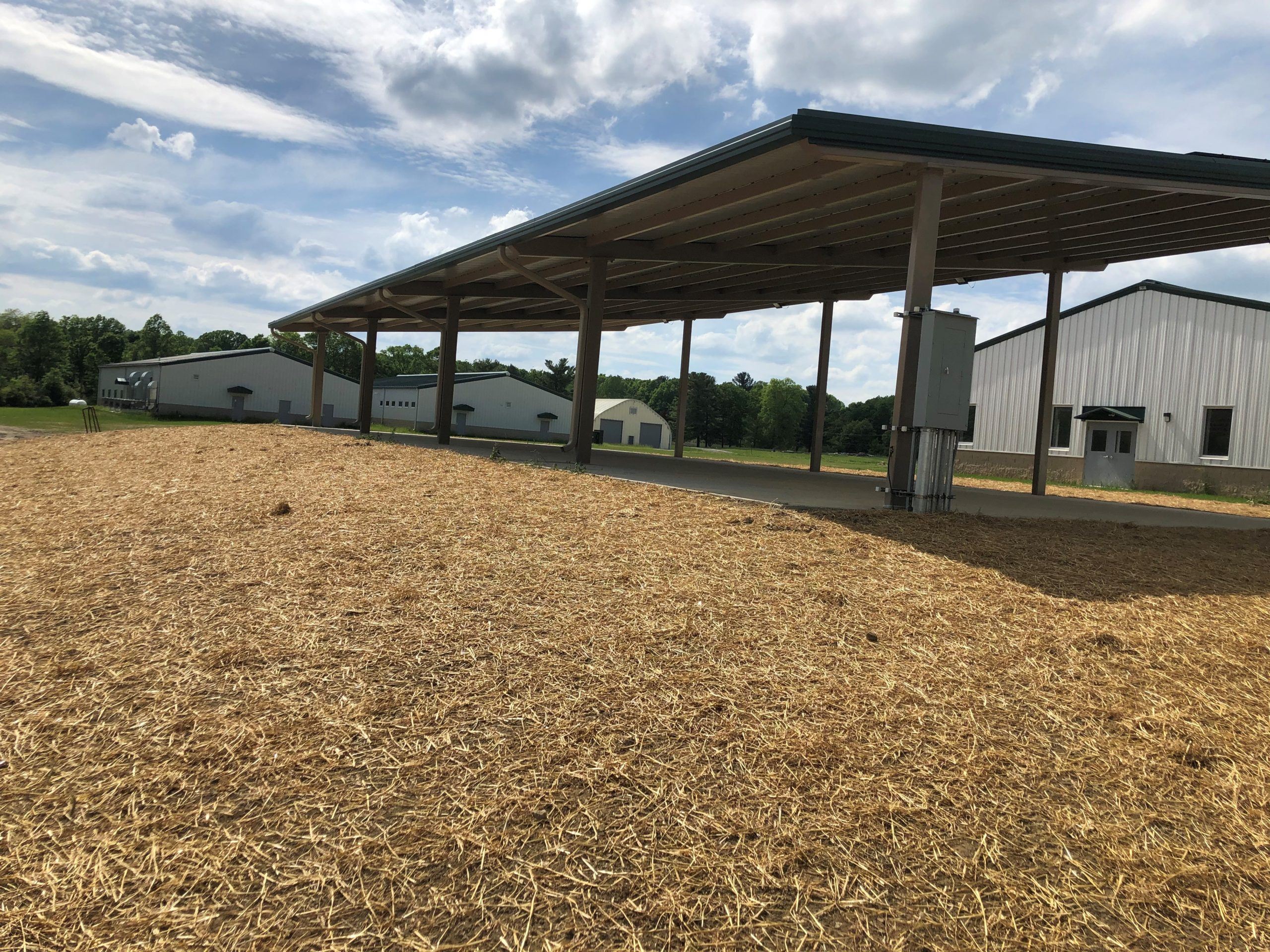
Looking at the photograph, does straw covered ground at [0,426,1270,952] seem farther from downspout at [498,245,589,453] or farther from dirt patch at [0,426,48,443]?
dirt patch at [0,426,48,443]

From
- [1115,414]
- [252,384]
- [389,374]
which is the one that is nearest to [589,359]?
[1115,414]

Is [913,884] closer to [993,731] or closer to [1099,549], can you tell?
[993,731]

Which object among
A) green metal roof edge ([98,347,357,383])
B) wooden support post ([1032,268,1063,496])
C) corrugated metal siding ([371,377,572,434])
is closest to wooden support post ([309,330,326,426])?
green metal roof edge ([98,347,357,383])

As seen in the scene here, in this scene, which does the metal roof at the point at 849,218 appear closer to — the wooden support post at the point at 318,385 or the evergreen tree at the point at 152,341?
the wooden support post at the point at 318,385

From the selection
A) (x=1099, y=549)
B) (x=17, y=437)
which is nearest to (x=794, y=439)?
(x=17, y=437)

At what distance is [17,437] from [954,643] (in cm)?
2343

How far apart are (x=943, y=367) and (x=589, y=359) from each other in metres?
7.01

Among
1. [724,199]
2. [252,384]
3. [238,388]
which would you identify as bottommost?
[238,388]

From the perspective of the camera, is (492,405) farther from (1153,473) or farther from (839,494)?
(839,494)

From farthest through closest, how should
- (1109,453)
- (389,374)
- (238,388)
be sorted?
1. (389,374)
2. (238,388)
3. (1109,453)

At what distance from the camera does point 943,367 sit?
8.85 metres

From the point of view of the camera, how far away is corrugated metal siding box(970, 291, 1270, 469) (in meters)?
19.7

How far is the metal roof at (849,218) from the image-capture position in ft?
28.9

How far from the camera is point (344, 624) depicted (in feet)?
14.1
